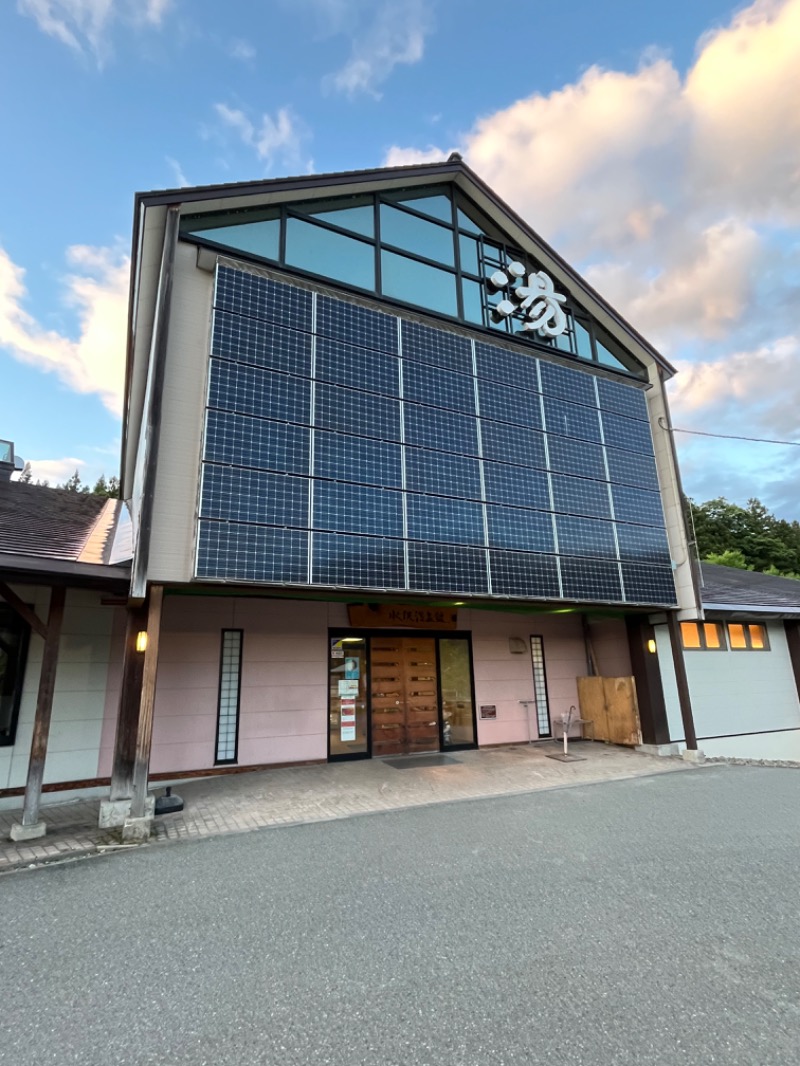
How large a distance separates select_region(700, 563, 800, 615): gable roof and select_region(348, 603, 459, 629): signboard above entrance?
5252 mm

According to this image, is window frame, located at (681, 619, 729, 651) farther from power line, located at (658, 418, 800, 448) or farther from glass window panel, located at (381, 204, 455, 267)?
glass window panel, located at (381, 204, 455, 267)

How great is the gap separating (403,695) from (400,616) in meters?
1.49

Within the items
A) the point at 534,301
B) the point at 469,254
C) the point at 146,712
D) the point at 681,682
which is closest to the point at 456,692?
the point at 681,682

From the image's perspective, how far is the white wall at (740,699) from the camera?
10461 millimetres

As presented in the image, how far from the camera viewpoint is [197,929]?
3.29 m

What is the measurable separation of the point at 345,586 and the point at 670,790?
5.37 m

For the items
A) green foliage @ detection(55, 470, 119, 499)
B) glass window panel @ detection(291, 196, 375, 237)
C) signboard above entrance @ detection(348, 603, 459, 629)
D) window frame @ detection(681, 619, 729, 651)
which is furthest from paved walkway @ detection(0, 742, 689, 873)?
green foliage @ detection(55, 470, 119, 499)

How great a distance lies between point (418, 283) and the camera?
28.9ft

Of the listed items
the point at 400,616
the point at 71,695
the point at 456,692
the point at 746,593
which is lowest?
the point at 456,692

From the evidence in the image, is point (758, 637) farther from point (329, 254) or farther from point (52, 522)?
point (52, 522)

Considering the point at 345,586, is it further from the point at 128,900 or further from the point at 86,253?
the point at 86,253

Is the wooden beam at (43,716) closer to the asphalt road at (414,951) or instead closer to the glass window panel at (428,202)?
the asphalt road at (414,951)

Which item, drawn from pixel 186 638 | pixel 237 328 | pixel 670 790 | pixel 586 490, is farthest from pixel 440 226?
pixel 670 790

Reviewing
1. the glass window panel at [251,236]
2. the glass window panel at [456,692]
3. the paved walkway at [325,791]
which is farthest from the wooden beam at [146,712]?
the glass window panel at [456,692]
